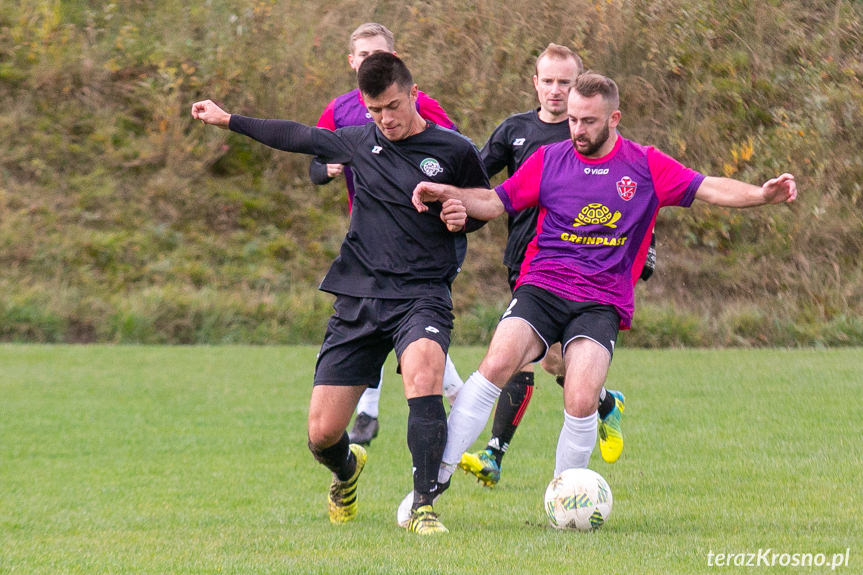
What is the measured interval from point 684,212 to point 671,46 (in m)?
2.80

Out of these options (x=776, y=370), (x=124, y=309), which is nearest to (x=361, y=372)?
(x=776, y=370)

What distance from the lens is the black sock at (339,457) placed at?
18.0 ft

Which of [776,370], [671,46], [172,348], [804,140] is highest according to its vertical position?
[671,46]

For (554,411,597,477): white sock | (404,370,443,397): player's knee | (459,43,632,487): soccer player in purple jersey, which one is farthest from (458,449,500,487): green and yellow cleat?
(404,370,443,397): player's knee

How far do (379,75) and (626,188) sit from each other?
139 centimetres

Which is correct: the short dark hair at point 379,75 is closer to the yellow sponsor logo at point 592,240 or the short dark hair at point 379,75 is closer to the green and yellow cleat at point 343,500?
the yellow sponsor logo at point 592,240

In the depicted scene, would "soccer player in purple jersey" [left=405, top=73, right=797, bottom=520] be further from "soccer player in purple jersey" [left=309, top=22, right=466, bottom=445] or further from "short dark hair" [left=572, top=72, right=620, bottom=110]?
"soccer player in purple jersey" [left=309, top=22, right=466, bottom=445]

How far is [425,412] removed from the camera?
4969mm

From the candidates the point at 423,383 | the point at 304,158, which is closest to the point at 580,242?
the point at 423,383

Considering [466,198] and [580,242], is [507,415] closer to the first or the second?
[580,242]

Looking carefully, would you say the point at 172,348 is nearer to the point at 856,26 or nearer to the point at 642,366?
the point at 642,366

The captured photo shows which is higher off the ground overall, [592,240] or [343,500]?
[592,240]

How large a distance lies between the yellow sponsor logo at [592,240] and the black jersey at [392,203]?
51cm

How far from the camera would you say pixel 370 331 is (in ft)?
17.2
